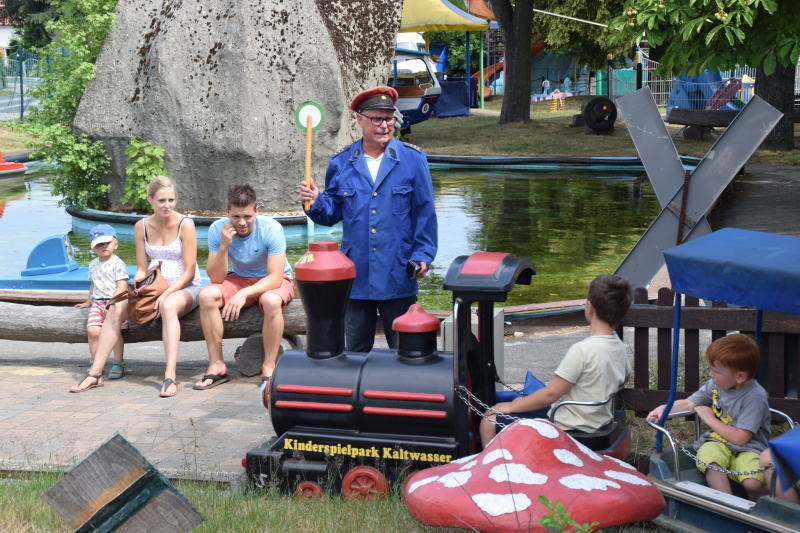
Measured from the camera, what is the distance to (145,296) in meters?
6.81

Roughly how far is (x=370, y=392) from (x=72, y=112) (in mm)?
11480

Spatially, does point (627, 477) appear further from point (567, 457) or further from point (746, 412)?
point (746, 412)

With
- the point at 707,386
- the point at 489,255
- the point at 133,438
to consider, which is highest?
the point at 489,255

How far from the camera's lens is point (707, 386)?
14.7 feet

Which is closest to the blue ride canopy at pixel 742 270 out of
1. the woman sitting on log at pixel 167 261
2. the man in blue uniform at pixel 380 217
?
the man in blue uniform at pixel 380 217

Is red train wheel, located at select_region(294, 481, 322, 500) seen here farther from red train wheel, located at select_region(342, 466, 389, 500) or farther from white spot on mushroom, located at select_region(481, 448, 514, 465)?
white spot on mushroom, located at select_region(481, 448, 514, 465)

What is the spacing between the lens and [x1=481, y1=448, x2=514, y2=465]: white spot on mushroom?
4.05 m

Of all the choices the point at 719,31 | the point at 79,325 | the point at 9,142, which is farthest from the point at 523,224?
the point at 9,142

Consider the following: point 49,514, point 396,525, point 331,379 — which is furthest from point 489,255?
point 49,514

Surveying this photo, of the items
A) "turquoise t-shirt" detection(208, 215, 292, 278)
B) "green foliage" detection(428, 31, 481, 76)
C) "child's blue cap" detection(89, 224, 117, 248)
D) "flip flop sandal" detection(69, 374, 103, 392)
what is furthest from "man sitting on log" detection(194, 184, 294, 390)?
"green foliage" detection(428, 31, 481, 76)

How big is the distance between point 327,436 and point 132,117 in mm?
10193

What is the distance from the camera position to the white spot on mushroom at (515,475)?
3967mm

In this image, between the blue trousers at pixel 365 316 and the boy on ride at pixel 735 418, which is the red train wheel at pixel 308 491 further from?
the boy on ride at pixel 735 418

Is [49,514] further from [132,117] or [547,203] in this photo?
[547,203]
